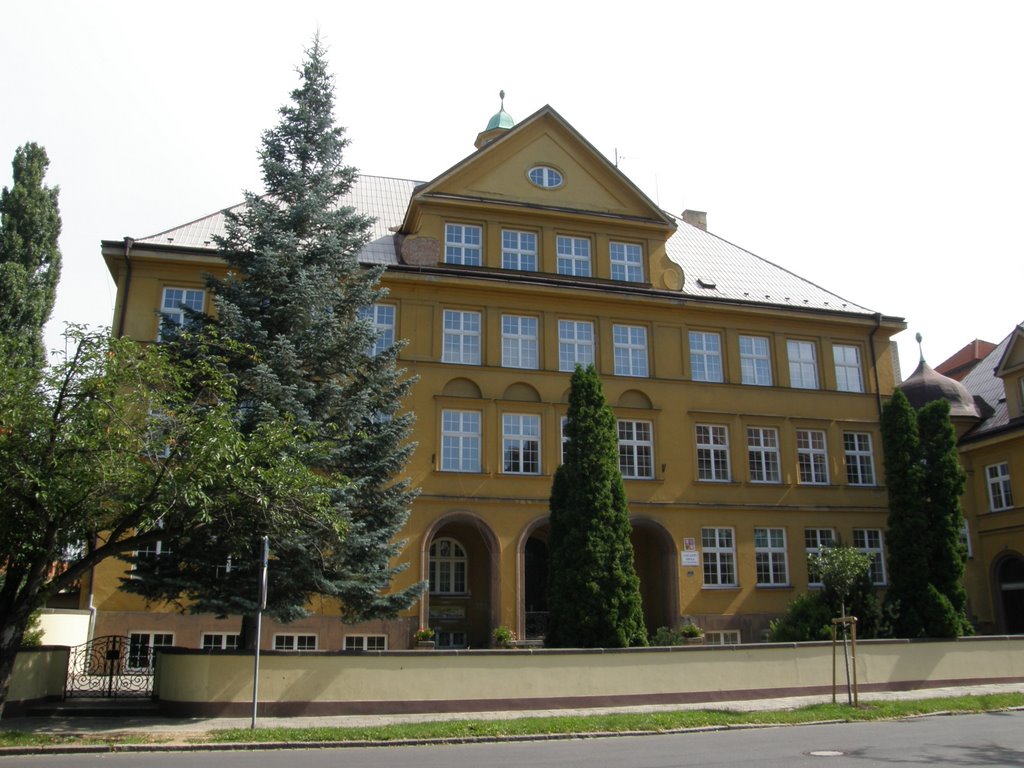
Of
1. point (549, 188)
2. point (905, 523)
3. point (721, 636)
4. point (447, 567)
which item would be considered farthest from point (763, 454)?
point (549, 188)

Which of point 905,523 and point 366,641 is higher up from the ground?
point 905,523

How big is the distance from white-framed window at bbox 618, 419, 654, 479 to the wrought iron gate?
16.1 meters

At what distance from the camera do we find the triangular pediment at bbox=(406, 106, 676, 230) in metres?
31.2

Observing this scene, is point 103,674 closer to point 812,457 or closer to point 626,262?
point 626,262

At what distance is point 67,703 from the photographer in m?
16.9

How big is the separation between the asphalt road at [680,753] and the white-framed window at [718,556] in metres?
14.1

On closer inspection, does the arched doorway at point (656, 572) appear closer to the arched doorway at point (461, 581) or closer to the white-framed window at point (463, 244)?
the arched doorway at point (461, 581)

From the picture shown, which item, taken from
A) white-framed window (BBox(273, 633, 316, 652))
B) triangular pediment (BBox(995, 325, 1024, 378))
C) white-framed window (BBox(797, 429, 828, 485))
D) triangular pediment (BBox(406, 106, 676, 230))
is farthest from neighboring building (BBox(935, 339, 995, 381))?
white-framed window (BBox(273, 633, 316, 652))

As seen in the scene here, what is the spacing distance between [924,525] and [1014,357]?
14.3 meters

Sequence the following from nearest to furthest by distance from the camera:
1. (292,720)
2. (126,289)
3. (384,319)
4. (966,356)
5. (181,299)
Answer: (292,720) < (126,289) < (181,299) < (384,319) < (966,356)

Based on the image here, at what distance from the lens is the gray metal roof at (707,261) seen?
32531 millimetres

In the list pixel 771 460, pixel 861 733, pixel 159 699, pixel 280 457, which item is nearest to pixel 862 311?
pixel 771 460

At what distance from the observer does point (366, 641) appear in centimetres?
2652

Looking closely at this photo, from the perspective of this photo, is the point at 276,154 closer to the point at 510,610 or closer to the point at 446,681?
the point at 446,681
